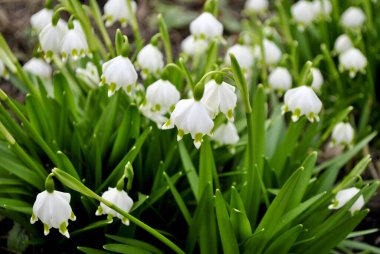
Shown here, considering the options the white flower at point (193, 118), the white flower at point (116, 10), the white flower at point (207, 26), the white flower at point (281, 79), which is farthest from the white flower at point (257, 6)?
the white flower at point (193, 118)

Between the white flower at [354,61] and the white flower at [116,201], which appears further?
the white flower at [354,61]

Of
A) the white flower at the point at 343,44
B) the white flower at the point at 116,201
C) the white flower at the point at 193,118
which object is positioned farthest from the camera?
the white flower at the point at 343,44

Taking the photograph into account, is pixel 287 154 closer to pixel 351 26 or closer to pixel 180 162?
pixel 180 162

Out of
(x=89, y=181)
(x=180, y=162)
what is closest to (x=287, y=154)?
(x=180, y=162)

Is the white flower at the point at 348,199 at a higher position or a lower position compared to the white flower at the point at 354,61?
lower

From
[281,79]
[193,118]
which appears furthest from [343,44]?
[193,118]

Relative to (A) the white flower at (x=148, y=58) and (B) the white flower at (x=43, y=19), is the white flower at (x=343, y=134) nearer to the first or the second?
(A) the white flower at (x=148, y=58)
